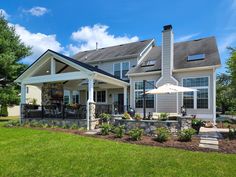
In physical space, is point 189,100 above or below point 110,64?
below

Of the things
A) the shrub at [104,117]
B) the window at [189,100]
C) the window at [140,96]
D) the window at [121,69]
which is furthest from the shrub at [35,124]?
the window at [189,100]

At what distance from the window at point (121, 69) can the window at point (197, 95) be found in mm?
6247

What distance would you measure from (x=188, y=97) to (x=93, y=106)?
23.6 feet

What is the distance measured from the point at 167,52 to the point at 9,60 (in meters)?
15.1

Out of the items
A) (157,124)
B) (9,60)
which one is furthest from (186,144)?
(9,60)

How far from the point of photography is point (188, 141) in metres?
8.00

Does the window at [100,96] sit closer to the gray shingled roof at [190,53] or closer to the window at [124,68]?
the window at [124,68]

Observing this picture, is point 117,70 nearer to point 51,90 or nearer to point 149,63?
point 149,63

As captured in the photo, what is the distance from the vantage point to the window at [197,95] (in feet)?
45.7

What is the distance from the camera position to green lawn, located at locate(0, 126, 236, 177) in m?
4.98

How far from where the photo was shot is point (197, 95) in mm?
14188

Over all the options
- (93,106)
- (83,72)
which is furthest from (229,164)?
(83,72)

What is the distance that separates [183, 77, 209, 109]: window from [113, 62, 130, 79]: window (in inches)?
246

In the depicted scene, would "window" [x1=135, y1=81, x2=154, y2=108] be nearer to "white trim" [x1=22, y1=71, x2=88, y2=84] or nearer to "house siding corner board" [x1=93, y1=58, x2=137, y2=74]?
"house siding corner board" [x1=93, y1=58, x2=137, y2=74]
